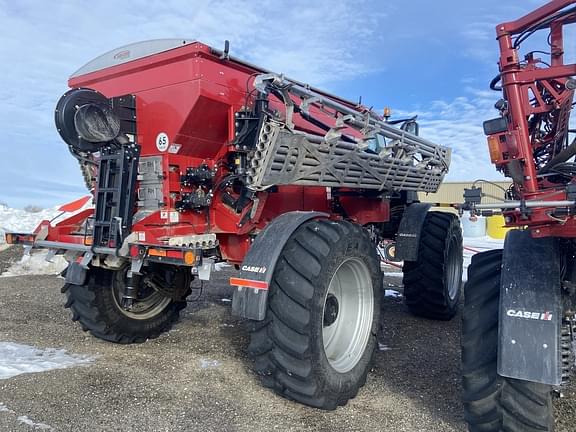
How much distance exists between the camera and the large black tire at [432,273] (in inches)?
266

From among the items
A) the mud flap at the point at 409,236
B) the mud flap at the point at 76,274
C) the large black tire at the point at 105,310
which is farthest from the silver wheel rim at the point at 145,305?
the mud flap at the point at 409,236

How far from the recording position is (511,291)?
2850 mm

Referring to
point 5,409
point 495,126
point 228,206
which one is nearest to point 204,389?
point 5,409

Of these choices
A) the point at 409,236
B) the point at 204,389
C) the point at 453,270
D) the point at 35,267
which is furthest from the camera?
the point at 35,267

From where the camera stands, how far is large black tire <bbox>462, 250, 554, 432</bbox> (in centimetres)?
268

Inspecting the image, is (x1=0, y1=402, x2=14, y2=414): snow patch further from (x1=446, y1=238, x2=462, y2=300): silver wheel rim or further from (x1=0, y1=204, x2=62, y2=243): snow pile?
(x1=0, y1=204, x2=62, y2=243): snow pile

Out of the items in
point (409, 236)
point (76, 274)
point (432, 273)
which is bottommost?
point (76, 274)

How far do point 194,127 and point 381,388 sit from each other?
2.86m

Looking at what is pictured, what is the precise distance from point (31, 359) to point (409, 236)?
4.68 m

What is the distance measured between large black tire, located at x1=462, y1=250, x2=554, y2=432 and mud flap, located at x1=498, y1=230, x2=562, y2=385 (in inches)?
5.2

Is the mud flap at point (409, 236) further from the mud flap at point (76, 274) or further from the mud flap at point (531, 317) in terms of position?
the mud flap at point (76, 274)

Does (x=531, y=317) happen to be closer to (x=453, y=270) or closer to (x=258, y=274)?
(x=258, y=274)

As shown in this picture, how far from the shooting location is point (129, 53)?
4.63m

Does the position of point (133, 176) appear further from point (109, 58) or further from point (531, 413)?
point (531, 413)
